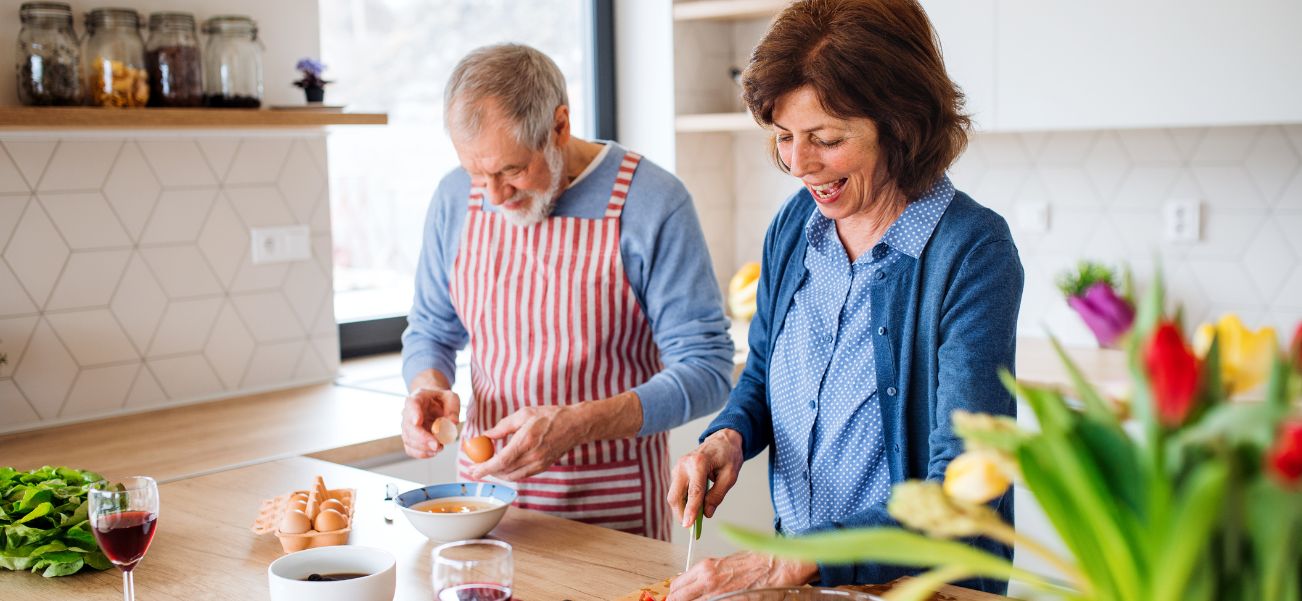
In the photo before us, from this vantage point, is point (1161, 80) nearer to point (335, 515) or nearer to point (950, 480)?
point (335, 515)

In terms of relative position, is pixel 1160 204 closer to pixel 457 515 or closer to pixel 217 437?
pixel 457 515

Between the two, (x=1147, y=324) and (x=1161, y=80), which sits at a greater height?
(x=1161, y=80)

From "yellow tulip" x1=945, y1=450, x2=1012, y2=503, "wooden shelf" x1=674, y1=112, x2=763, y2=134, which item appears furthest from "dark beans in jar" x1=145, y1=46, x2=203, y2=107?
"yellow tulip" x1=945, y1=450, x2=1012, y2=503

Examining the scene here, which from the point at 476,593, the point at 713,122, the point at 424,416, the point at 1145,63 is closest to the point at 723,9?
the point at 713,122

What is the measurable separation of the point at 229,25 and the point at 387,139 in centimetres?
82

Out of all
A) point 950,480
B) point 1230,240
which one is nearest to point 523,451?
point 950,480

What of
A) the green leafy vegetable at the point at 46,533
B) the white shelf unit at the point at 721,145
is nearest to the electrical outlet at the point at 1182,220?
the white shelf unit at the point at 721,145

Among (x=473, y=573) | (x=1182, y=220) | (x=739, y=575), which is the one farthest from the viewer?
(x=1182, y=220)

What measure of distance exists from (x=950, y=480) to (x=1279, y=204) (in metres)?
2.51

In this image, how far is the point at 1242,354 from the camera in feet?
2.06

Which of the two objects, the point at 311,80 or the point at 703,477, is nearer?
the point at 703,477

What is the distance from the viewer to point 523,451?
5.62 ft

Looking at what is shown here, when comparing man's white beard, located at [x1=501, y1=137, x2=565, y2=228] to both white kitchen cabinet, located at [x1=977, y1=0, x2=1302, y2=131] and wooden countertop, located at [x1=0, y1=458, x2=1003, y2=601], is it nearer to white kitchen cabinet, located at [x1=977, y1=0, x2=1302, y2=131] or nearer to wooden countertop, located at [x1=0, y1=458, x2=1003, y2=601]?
wooden countertop, located at [x1=0, y1=458, x2=1003, y2=601]

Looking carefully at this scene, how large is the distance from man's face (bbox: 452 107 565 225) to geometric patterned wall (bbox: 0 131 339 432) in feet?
3.01
